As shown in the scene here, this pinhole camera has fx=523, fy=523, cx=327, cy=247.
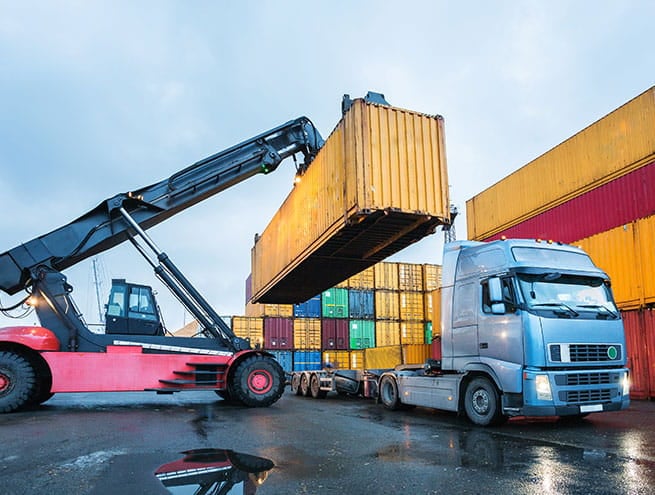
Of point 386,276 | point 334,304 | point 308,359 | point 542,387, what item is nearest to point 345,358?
point 308,359

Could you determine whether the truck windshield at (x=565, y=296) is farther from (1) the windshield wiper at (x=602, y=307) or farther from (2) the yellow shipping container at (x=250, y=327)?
(2) the yellow shipping container at (x=250, y=327)

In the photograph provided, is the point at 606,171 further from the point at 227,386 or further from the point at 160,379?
the point at 160,379

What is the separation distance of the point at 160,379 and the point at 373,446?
23.8ft

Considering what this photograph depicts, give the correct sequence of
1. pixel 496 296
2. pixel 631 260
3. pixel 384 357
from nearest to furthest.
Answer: pixel 496 296
pixel 631 260
pixel 384 357

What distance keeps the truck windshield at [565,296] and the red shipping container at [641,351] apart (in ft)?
18.8

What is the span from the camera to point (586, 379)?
26.6ft

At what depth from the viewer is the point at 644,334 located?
13477mm

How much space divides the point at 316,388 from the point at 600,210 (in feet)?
34.5

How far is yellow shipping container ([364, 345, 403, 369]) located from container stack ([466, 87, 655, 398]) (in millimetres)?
6202

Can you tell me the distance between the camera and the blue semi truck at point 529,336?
7.93 metres

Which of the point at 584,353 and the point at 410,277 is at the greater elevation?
the point at 410,277

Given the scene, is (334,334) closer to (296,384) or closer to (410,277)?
(410,277)

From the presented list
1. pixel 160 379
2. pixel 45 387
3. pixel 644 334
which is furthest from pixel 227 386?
pixel 644 334

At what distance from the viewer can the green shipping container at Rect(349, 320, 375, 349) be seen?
28.8 m
